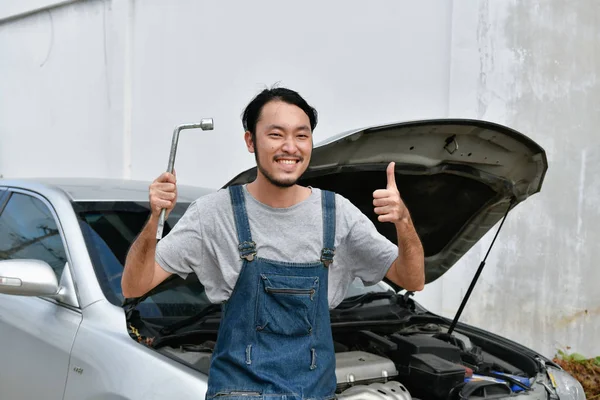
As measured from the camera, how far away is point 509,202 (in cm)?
322

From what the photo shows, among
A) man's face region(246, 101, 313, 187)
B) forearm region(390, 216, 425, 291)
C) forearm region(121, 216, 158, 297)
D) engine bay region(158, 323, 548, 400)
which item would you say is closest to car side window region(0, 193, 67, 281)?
engine bay region(158, 323, 548, 400)

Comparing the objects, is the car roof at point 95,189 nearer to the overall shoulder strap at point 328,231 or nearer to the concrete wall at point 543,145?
the overall shoulder strap at point 328,231

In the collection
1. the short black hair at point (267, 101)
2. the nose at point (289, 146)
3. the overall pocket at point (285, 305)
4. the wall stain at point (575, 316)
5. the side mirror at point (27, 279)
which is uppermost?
the short black hair at point (267, 101)

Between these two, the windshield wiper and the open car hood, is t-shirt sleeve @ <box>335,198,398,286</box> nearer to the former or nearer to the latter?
the open car hood

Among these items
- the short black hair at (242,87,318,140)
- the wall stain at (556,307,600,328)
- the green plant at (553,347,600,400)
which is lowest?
the green plant at (553,347,600,400)

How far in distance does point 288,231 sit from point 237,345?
14.4 inches

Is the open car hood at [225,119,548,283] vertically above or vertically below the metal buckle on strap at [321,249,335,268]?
above

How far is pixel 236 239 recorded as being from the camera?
201 cm

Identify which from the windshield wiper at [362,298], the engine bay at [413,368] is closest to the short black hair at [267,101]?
the engine bay at [413,368]

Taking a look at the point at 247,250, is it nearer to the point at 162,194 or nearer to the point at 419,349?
the point at 162,194

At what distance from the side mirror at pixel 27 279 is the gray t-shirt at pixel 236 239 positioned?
1014mm

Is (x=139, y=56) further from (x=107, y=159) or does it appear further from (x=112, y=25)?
(x=107, y=159)

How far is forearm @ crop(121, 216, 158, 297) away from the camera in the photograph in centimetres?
197

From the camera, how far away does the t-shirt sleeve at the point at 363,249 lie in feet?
7.00
